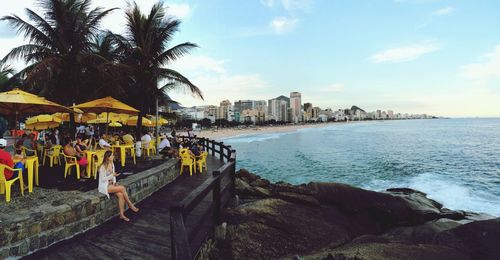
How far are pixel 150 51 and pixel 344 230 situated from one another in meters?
13.1

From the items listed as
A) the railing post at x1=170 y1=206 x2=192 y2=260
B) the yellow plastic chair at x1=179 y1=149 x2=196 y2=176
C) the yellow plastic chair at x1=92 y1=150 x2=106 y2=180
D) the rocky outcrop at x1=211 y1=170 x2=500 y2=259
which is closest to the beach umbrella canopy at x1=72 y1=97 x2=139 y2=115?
the yellow plastic chair at x1=92 y1=150 x2=106 y2=180

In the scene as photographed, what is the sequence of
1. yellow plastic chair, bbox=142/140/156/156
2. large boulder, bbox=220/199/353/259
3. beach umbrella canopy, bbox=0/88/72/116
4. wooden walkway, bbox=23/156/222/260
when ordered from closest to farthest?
wooden walkway, bbox=23/156/222/260
large boulder, bbox=220/199/353/259
beach umbrella canopy, bbox=0/88/72/116
yellow plastic chair, bbox=142/140/156/156

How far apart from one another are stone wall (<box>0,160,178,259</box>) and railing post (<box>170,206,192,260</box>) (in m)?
2.93

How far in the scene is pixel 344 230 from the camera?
7141 millimetres

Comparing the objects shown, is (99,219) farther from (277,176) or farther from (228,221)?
(277,176)

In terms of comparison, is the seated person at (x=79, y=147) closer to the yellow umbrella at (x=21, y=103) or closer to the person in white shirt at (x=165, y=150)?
the yellow umbrella at (x=21, y=103)

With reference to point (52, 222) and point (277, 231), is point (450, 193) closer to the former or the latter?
point (277, 231)

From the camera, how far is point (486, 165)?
26.7 m

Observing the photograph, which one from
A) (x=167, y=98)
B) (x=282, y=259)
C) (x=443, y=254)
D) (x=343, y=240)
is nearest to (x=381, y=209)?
(x=343, y=240)

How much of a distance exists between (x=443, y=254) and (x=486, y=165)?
94.5 feet

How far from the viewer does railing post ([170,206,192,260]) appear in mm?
2535

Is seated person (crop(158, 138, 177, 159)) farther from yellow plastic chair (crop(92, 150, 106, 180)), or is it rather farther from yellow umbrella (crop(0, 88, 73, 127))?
yellow umbrella (crop(0, 88, 73, 127))

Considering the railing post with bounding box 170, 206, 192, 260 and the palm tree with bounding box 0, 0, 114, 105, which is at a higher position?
the palm tree with bounding box 0, 0, 114, 105

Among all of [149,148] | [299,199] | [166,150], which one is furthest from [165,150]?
[299,199]
